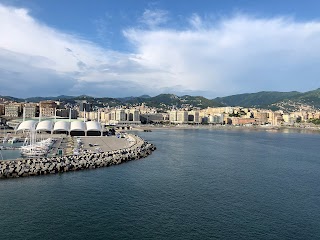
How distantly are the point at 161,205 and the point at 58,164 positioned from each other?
26.9 feet

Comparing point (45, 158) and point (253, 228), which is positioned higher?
point (45, 158)

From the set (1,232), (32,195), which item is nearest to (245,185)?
(32,195)

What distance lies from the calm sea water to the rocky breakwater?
Result: 0.79 m

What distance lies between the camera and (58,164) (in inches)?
765

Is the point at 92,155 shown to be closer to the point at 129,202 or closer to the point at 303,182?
the point at 129,202

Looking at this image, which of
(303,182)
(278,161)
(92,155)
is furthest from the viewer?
(278,161)

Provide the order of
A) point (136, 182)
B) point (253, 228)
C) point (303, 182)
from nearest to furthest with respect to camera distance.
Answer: point (253, 228)
point (136, 182)
point (303, 182)

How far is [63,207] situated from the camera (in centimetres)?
1318

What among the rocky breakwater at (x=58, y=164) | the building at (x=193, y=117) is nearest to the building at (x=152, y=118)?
the building at (x=193, y=117)

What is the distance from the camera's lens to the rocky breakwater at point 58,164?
58.2ft

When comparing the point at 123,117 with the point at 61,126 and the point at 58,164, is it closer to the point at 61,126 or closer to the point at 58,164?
the point at 61,126

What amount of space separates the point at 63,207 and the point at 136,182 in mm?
5229

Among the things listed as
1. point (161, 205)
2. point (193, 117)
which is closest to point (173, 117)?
point (193, 117)

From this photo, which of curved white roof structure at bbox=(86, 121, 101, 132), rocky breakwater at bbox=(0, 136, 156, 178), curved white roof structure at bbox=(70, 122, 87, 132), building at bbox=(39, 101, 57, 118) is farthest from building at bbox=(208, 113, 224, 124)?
rocky breakwater at bbox=(0, 136, 156, 178)
